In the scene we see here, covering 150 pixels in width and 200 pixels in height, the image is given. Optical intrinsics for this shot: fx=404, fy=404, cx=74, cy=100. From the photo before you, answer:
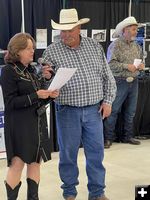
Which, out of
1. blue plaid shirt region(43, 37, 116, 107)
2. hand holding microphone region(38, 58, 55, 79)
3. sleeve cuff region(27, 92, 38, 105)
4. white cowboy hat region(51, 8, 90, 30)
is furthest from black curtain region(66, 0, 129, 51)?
sleeve cuff region(27, 92, 38, 105)

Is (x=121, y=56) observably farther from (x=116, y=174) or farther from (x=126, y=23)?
(x=116, y=174)

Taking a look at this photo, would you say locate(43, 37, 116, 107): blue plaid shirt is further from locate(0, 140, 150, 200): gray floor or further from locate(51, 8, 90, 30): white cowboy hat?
locate(0, 140, 150, 200): gray floor

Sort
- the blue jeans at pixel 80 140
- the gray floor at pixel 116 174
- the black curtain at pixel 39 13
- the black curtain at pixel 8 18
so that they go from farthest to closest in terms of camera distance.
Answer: the black curtain at pixel 39 13
the black curtain at pixel 8 18
the gray floor at pixel 116 174
the blue jeans at pixel 80 140

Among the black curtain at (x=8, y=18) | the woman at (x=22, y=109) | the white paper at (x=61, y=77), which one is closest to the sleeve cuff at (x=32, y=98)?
the woman at (x=22, y=109)

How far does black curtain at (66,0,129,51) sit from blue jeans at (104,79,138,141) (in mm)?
1303

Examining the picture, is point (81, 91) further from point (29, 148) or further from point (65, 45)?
point (29, 148)

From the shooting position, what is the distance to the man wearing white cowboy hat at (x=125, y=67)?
15.2 feet

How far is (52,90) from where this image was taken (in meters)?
2.70

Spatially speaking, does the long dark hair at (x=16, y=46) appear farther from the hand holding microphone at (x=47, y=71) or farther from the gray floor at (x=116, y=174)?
the gray floor at (x=116, y=174)

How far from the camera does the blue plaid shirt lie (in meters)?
2.86

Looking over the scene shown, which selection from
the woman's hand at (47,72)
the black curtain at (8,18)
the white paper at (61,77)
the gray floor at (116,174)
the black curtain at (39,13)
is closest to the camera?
the white paper at (61,77)

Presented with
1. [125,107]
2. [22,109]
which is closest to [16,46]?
[22,109]

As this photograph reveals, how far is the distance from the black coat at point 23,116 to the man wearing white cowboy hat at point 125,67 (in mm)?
2047

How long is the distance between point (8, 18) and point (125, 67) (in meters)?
1.68
